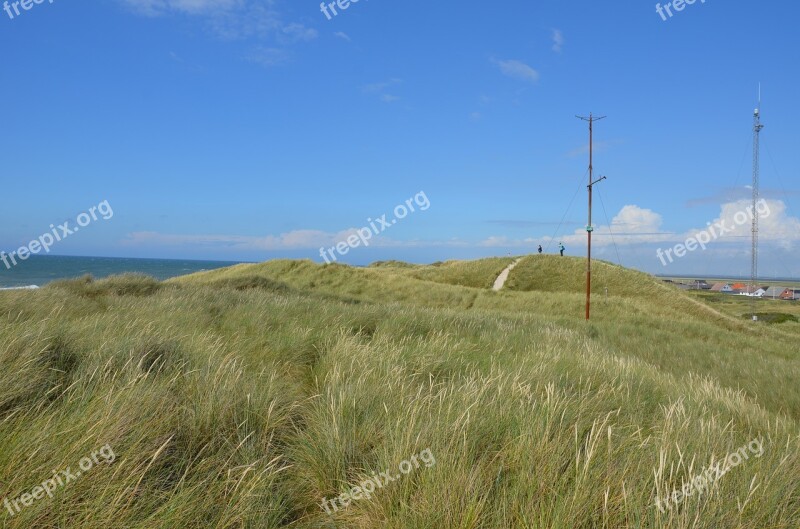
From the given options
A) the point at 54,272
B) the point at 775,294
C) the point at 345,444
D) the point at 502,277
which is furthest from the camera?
the point at 775,294

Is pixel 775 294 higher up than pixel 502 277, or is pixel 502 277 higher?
pixel 502 277

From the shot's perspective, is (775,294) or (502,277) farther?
(775,294)

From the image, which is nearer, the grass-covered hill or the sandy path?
the grass-covered hill

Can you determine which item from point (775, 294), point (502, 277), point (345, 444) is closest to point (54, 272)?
point (502, 277)

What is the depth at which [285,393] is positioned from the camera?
384 centimetres

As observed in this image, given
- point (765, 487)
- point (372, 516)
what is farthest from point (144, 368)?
point (765, 487)

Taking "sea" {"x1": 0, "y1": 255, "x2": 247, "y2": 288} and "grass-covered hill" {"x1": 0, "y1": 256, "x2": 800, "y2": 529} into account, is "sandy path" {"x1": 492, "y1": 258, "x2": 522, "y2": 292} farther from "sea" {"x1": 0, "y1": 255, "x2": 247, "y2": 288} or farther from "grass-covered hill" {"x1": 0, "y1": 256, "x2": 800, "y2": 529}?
"grass-covered hill" {"x1": 0, "y1": 256, "x2": 800, "y2": 529}

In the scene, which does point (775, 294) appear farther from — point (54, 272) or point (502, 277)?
point (54, 272)

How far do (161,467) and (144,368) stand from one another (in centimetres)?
177

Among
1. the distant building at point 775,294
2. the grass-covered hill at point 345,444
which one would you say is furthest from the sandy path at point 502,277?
the distant building at point 775,294

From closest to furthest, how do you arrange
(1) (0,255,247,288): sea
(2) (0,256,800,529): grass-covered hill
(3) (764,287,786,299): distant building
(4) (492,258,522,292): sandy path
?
1. (2) (0,256,800,529): grass-covered hill
2. (1) (0,255,247,288): sea
3. (4) (492,258,522,292): sandy path
4. (3) (764,287,786,299): distant building

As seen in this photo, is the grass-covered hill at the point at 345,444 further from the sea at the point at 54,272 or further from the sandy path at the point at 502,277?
the sandy path at the point at 502,277

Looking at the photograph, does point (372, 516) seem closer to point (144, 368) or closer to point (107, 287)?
point (144, 368)

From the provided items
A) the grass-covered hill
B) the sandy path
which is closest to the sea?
the grass-covered hill
